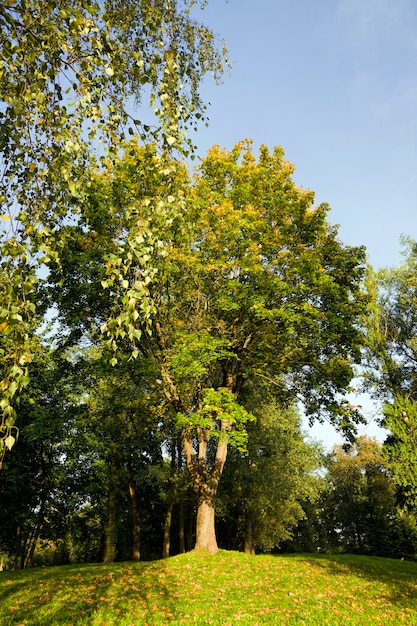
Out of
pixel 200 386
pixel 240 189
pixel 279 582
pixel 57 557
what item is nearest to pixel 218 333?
pixel 200 386

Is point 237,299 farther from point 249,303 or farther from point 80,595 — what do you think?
point 80,595

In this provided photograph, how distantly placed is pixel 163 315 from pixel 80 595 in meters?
10.2

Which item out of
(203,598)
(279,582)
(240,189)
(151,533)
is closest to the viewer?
(203,598)

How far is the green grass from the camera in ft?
27.5

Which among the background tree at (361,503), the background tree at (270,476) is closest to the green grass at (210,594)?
the background tree at (270,476)

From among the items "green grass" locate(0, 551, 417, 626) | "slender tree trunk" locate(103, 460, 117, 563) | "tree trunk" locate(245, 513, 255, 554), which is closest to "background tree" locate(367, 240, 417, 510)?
"green grass" locate(0, 551, 417, 626)

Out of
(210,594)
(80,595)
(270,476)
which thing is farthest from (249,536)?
(80,595)

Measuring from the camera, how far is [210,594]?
1038cm

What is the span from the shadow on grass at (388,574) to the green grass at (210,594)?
38 millimetres

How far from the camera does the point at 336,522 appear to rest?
4984 cm

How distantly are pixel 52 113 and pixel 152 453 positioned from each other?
27939 millimetres

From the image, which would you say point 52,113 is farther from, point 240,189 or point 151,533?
point 151,533

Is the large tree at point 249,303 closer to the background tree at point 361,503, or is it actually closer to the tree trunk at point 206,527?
the tree trunk at point 206,527

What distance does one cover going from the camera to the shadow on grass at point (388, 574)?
1097 centimetres
